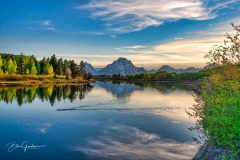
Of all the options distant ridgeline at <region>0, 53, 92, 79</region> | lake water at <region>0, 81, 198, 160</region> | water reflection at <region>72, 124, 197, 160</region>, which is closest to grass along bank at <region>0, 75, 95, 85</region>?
distant ridgeline at <region>0, 53, 92, 79</region>

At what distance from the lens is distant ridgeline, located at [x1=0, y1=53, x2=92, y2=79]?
145250 mm

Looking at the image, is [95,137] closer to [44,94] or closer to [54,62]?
[44,94]

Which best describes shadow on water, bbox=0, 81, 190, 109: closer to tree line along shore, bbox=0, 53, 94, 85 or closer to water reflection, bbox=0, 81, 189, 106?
water reflection, bbox=0, 81, 189, 106

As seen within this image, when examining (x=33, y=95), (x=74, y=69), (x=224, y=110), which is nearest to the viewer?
(x=224, y=110)

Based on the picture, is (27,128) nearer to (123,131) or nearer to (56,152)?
(56,152)

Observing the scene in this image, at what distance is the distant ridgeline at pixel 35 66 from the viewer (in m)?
145

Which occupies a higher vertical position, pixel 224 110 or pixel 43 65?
pixel 43 65

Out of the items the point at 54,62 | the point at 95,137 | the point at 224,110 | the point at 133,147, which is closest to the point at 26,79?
the point at 54,62

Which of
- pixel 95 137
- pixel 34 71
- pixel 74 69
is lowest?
pixel 95 137

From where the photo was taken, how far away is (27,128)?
3034cm

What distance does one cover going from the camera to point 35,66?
178 metres

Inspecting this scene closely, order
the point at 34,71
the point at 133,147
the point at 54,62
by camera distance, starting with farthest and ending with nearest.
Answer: the point at 54,62, the point at 34,71, the point at 133,147

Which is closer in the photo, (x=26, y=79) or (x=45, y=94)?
(x=45, y=94)

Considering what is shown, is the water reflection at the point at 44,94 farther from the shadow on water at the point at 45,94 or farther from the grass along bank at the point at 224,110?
the grass along bank at the point at 224,110
